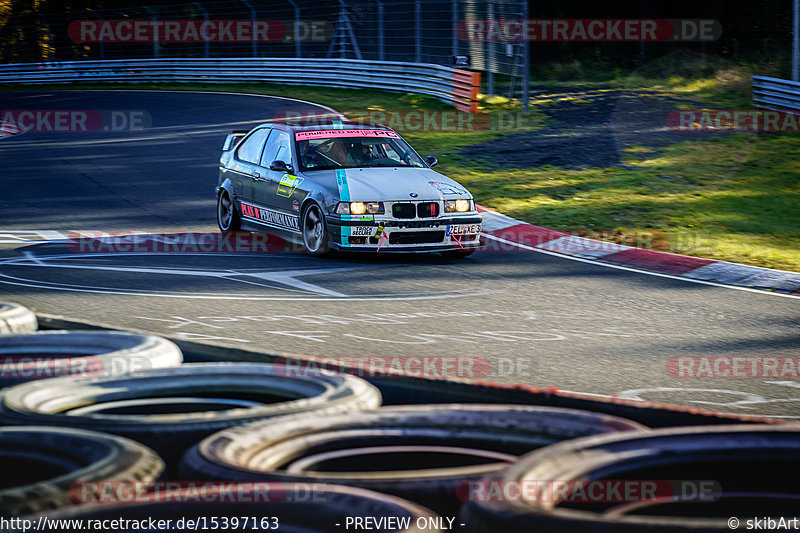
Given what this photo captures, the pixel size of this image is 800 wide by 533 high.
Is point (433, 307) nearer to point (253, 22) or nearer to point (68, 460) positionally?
point (68, 460)

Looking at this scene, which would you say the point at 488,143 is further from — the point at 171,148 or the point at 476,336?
the point at 476,336

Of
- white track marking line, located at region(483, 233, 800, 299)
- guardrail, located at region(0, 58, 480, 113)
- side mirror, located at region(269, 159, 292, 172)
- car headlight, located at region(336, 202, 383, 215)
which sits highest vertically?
guardrail, located at region(0, 58, 480, 113)

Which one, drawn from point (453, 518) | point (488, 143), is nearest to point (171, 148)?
point (488, 143)

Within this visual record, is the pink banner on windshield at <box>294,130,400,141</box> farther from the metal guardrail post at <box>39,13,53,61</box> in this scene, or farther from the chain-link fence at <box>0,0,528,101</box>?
the metal guardrail post at <box>39,13,53,61</box>

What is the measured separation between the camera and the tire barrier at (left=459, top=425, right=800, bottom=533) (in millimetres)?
3211

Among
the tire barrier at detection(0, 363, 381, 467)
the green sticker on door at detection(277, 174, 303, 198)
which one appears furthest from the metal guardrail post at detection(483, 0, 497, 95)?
the tire barrier at detection(0, 363, 381, 467)

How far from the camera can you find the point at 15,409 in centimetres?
448

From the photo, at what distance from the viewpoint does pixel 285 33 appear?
125 feet

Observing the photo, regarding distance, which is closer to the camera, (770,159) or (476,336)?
(476,336)

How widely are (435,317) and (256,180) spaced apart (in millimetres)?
4925
